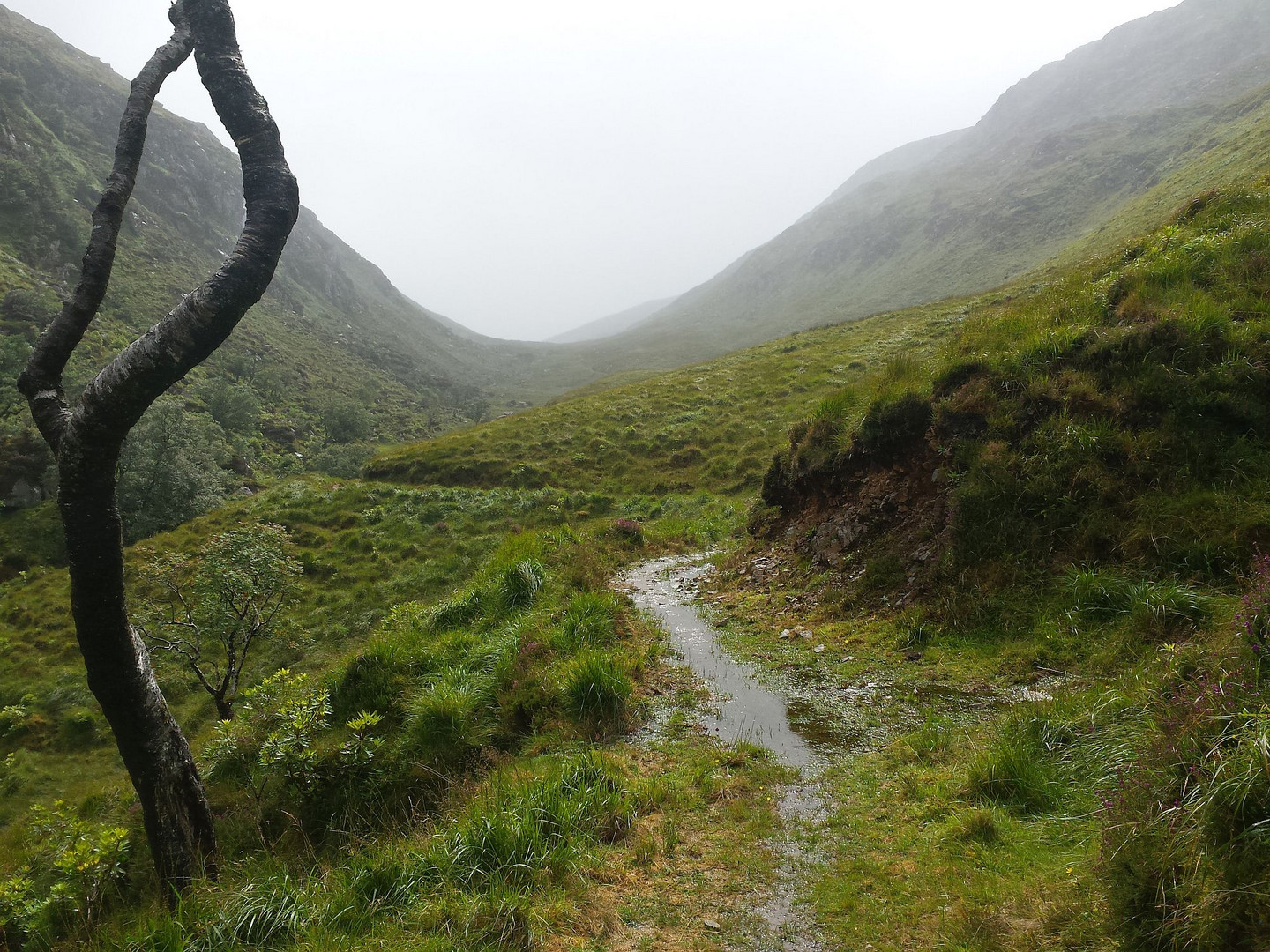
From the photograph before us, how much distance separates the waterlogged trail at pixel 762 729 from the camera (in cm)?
379

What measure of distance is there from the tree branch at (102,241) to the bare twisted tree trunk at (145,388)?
12mm

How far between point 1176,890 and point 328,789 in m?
7.79

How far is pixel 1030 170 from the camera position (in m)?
138

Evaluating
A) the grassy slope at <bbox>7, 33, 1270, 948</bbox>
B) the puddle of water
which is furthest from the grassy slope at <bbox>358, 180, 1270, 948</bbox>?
the puddle of water

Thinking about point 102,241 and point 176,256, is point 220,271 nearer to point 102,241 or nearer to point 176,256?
point 102,241

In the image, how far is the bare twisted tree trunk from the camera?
433 centimetres

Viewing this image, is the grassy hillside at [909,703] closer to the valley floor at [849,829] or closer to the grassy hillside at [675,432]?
the valley floor at [849,829]

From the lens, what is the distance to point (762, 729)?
6469 mm

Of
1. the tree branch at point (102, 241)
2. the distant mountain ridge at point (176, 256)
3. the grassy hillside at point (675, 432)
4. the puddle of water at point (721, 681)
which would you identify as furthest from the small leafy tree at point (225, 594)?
the distant mountain ridge at point (176, 256)

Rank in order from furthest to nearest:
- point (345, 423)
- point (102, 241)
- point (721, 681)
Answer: point (345, 423), point (721, 681), point (102, 241)

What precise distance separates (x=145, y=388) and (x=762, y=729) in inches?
268

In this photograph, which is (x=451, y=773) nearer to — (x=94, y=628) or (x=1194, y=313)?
(x=94, y=628)

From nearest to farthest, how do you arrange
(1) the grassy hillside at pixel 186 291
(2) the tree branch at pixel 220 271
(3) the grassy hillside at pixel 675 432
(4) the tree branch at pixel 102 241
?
(2) the tree branch at pixel 220 271
(4) the tree branch at pixel 102 241
(3) the grassy hillside at pixel 675 432
(1) the grassy hillside at pixel 186 291

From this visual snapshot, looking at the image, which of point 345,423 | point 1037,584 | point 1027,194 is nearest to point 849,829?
point 1037,584
